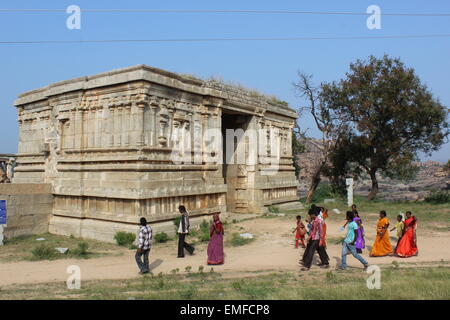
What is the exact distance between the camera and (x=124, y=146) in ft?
42.3

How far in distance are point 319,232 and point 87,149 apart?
919cm

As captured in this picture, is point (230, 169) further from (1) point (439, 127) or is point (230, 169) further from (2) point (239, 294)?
(1) point (439, 127)

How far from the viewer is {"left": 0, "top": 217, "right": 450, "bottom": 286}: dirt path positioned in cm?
908

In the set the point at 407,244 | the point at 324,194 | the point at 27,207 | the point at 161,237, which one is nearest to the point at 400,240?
the point at 407,244

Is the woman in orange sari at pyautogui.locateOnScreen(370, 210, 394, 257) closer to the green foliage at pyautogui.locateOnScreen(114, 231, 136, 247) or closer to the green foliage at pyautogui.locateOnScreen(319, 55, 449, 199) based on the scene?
the green foliage at pyautogui.locateOnScreen(114, 231, 136, 247)

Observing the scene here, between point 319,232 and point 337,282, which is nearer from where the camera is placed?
point 337,282

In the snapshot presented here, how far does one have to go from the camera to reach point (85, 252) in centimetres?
1127

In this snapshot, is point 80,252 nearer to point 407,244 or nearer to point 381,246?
point 381,246

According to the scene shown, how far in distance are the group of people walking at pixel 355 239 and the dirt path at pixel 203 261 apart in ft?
0.92

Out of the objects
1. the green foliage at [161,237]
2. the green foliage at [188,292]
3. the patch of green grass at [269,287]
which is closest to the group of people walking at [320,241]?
the patch of green grass at [269,287]

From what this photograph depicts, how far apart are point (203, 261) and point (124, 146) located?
5.06 meters

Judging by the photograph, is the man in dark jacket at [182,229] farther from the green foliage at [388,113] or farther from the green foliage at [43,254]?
the green foliage at [388,113]
